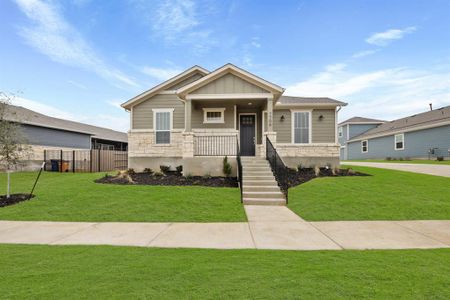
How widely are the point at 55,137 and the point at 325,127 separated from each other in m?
22.7

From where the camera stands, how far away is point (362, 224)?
5.66m

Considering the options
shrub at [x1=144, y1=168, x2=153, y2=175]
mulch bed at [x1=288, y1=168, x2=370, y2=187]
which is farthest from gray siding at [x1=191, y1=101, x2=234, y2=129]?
mulch bed at [x1=288, y1=168, x2=370, y2=187]

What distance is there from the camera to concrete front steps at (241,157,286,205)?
8013mm

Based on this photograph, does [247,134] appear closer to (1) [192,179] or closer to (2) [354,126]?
(1) [192,179]

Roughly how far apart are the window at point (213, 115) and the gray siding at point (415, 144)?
20742 mm

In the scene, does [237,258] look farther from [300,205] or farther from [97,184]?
[97,184]

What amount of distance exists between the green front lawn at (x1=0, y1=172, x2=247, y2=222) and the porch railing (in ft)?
9.45

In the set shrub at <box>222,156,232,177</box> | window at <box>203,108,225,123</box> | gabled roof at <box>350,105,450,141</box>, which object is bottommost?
shrub at <box>222,156,232,177</box>

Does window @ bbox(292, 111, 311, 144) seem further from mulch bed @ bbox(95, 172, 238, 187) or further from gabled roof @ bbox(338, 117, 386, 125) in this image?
gabled roof @ bbox(338, 117, 386, 125)

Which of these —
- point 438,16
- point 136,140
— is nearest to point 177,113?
point 136,140

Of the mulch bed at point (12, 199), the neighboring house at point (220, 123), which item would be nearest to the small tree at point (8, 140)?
the mulch bed at point (12, 199)

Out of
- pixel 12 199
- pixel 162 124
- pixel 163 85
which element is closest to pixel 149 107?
pixel 162 124

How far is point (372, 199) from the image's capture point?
7.73 m

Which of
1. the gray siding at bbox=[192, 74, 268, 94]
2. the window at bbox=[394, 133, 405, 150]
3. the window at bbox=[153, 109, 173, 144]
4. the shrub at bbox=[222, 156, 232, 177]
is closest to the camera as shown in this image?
the shrub at bbox=[222, 156, 232, 177]
